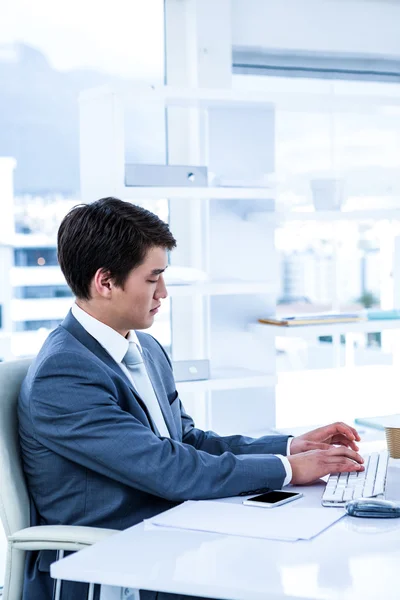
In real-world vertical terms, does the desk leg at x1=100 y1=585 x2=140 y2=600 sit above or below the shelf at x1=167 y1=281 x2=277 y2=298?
below

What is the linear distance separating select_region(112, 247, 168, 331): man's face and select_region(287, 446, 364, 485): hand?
435 mm

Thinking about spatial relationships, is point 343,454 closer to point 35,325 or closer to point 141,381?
point 141,381

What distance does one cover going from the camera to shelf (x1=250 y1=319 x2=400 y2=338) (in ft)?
10.3

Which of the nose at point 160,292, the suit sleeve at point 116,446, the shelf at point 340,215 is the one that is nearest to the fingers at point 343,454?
the suit sleeve at point 116,446

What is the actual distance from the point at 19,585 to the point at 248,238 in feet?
6.45

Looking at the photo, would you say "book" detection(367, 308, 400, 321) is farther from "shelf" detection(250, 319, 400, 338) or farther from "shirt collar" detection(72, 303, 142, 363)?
"shirt collar" detection(72, 303, 142, 363)

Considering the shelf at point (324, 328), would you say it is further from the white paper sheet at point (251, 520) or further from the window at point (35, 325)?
the white paper sheet at point (251, 520)

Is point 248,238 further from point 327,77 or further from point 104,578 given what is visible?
point 104,578

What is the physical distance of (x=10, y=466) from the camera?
1747 mm

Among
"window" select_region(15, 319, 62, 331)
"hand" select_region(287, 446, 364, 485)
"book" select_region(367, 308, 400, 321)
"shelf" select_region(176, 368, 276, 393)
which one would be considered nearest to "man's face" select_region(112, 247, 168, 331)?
"hand" select_region(287, 446, 364, 485)

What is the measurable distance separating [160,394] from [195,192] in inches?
43.2

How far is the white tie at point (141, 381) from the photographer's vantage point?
193cm

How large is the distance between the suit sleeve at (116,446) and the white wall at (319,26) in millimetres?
2130

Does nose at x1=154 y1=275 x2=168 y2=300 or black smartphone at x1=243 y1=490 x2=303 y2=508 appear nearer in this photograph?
black smartphone at x1=243 y1=490 x2=303 y2=508
